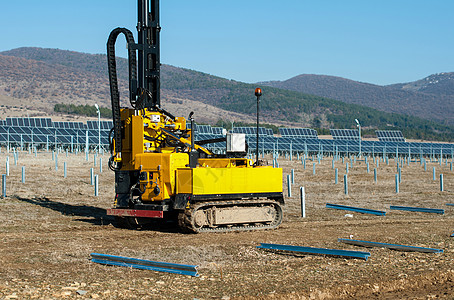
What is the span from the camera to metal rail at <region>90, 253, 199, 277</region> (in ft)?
37.4

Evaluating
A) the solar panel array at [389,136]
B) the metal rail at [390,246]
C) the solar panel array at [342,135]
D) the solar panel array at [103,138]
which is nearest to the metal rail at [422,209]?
the metal rail at [390,246]

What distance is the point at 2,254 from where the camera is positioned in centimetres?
1335

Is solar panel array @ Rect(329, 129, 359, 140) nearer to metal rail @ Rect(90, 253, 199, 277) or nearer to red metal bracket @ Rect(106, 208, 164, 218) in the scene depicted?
red metal bracket @ Rect(106, 208, 164, 218)

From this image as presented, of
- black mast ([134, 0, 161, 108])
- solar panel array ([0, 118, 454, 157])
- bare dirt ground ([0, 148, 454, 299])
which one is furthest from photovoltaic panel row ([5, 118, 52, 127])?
black mast ([134, 0, 161, 108])

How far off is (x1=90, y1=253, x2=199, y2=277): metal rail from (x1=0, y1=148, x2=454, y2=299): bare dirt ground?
16 centimetres

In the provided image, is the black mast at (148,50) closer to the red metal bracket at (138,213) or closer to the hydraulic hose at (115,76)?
the hydraulic hose at (115,76)

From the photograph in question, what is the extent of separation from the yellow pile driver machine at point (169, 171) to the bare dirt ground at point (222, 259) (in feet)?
1.92

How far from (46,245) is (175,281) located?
4.81 metres

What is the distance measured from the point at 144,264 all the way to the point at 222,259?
1901 mm

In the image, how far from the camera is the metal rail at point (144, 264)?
1140cm

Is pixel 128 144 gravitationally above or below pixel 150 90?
below

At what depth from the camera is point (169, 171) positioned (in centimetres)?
1650

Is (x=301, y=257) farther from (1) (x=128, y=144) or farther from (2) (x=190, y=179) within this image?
(1) (x=128, y=144)

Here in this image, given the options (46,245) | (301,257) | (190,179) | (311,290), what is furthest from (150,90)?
(311,290)
